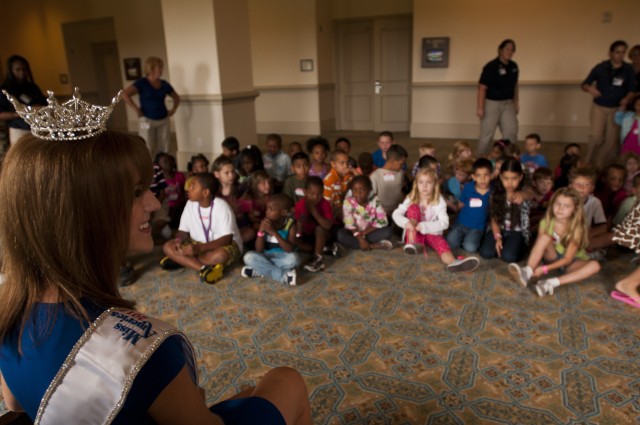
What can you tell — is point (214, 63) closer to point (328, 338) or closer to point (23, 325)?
point (328, 338)

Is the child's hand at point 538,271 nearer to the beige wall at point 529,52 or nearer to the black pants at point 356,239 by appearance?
the black pants at point 356,239

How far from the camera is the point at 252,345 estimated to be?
270 cm

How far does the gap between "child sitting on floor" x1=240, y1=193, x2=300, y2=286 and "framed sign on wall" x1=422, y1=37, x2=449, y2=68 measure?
6407 mm

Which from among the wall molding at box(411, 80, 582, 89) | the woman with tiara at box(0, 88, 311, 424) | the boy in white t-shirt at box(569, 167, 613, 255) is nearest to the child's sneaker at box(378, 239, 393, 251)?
the boy in white t-shirt at box(569, 167, 613, 255)

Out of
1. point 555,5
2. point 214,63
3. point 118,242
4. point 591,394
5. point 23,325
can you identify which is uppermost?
point 555,5

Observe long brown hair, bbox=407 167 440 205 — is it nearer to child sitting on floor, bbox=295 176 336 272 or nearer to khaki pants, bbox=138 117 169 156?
child sitting on floor, bbox=295 176 336 272

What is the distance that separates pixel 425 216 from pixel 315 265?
42.5 inches

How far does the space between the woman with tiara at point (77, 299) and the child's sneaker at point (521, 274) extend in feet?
9.02

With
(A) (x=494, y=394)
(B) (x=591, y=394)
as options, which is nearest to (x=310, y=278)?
(A) (x=494, y=394)

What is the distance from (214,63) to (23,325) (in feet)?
20.8

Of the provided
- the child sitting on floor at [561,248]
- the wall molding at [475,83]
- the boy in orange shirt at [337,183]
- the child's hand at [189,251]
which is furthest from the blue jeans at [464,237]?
the wall molding at [475,83]

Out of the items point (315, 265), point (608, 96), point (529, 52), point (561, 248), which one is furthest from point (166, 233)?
point (529, 52)

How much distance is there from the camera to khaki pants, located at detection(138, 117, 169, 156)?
6582 mm

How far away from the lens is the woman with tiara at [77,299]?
2.95 ft
